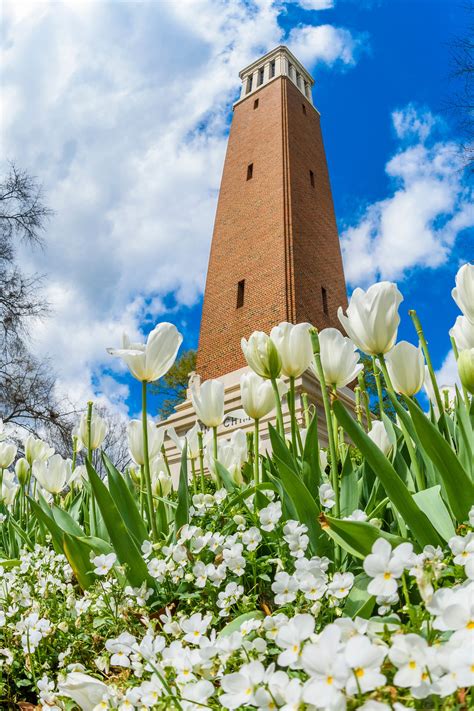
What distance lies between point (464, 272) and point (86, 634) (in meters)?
1.35

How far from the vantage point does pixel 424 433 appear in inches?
47.6

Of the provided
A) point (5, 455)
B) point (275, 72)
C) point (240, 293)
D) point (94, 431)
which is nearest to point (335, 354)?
point (94, 431)

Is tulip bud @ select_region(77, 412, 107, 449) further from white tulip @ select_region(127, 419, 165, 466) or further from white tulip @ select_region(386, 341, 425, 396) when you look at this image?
white tulip @ select_region(386, 341, 425, 396)

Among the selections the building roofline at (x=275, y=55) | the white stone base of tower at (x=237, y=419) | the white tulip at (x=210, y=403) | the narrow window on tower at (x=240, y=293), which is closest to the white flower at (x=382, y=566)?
the white tulip at (x=210, y=403)

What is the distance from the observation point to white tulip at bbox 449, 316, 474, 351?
5.51 feet

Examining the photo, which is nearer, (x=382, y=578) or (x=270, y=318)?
(x=382, y=578)

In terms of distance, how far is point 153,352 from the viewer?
5.64 feet

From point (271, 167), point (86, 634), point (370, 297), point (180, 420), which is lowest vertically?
point (86, 634)

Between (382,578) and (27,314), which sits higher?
(27,314)

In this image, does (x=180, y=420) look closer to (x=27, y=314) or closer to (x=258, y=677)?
(x=27, y=314)

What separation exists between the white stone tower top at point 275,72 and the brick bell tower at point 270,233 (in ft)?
0.49

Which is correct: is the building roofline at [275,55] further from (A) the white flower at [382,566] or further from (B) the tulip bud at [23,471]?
(A) the white flower at [382,566]

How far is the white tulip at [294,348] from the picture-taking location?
5.50ft

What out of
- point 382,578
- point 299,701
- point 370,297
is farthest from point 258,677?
point 370,297
